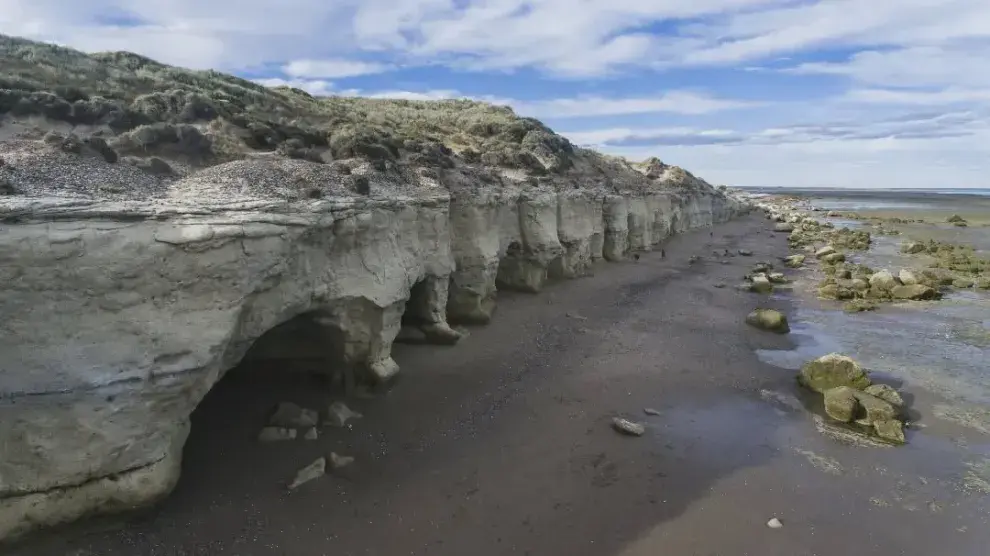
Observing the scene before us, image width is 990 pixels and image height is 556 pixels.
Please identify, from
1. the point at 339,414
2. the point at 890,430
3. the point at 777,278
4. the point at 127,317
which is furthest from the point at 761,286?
the point at 127,317

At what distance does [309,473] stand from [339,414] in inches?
81.4

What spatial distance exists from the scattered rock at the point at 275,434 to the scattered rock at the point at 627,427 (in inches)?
279

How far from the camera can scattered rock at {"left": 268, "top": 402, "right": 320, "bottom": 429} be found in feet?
41.5

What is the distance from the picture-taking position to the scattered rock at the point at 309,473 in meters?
11.0

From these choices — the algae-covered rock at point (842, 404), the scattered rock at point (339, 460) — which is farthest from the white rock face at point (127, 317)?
the algae-covered rock at point (842, 404)

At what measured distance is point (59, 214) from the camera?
8.82 m

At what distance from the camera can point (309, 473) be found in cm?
1116

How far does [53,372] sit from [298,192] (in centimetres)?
554

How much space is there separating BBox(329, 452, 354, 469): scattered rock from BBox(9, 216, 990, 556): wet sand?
0.71ft

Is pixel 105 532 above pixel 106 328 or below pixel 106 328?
below

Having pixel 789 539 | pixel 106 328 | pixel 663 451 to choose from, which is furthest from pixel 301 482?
pixel 789 539

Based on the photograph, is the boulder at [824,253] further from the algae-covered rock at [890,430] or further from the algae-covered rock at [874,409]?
the algae-covered rock at [890,430]

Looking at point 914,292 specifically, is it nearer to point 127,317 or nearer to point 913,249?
point 913,249

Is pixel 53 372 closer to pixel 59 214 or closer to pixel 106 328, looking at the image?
pixel 106 328
